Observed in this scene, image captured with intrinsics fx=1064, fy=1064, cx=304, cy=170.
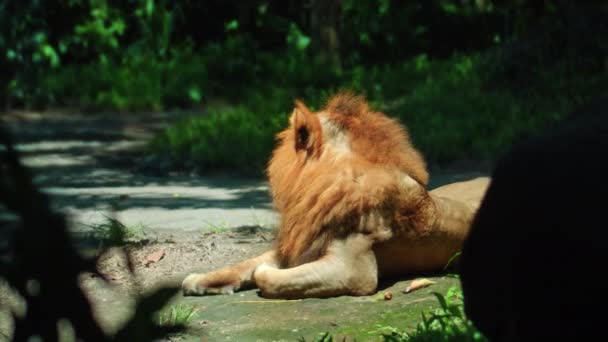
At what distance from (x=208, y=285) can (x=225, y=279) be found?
95 mm

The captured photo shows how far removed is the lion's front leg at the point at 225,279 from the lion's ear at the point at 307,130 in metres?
0.60

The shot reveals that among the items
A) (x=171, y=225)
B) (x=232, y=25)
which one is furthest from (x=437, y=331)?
(x=232, y=25)

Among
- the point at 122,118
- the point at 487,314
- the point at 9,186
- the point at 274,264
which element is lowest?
the point at 122,118

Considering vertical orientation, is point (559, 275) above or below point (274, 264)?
above

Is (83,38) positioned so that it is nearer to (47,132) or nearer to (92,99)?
(92,99)

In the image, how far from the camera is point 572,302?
2408 millimetres

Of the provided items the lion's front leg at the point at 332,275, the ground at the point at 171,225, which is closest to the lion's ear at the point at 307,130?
the lion's front leg at the point at 332,275

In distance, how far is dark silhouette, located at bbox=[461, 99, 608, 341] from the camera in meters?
2.37

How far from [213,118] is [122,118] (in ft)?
8.12

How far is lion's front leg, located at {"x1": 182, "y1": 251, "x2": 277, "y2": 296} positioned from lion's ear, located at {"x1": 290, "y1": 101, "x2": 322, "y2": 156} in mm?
597

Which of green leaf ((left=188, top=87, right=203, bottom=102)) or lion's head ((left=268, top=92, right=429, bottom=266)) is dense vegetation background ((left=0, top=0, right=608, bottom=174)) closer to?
green leaf ((left=188, top=87, right=203, bottom=102))

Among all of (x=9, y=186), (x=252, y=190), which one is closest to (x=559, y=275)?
(x=9, y=186)

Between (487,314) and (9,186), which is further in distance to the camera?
(487,314)

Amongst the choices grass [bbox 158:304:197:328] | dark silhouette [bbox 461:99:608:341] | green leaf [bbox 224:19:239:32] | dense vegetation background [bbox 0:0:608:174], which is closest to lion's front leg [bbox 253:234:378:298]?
grass [bbox 158:304:197:328]
